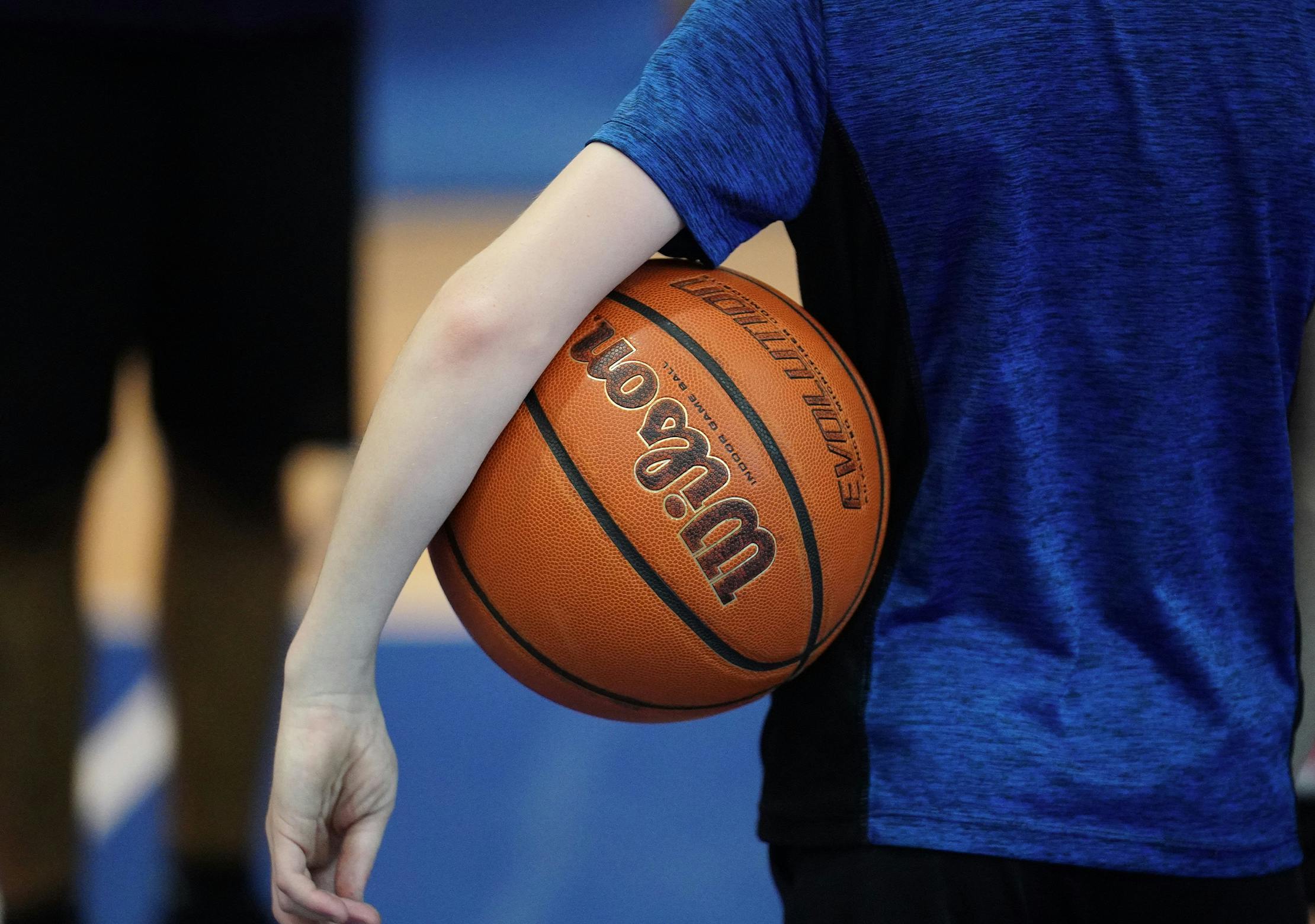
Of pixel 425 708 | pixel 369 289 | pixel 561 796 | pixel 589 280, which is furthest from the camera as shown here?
pixel 369 289

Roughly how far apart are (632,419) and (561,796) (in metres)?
1.44

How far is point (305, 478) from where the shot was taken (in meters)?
3.67

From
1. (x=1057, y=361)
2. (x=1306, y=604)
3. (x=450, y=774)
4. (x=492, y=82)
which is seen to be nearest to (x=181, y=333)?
(x=450, y=774)

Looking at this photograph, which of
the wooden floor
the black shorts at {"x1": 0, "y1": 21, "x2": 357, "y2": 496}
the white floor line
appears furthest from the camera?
the wooden floor

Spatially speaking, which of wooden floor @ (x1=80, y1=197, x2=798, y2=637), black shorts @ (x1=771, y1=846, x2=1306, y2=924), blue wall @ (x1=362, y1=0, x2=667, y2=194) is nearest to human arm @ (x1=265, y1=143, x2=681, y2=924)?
black shorts @ (x1=771, y1=846, x2=1306, y2=924)

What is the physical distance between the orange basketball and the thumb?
0.17 m

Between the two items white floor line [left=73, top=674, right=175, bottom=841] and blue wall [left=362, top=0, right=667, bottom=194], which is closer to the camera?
white floor line [left=73, top=674, right=175, bottom=841]

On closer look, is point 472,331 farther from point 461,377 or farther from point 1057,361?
point 1057,361

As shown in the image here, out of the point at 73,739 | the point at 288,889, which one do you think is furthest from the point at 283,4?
the point at 288,889

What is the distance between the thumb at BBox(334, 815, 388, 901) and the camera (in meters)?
0.88

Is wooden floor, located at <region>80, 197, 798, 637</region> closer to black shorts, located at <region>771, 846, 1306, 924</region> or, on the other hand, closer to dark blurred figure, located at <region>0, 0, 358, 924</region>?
dark blurred figure, located at <region>0, 0, 358, 924</region>

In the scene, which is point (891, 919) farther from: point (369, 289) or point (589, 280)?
point (369, 289)

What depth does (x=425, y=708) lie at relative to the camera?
244cm

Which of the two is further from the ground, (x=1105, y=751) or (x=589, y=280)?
(x=589, y=280)
